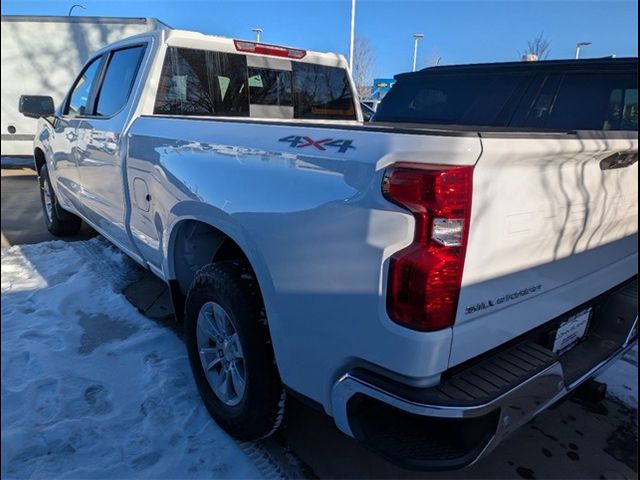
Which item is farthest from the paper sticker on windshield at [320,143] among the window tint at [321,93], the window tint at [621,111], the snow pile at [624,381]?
the window tint at [621,111]

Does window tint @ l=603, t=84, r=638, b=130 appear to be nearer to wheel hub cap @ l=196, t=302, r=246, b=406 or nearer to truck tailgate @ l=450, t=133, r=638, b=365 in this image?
truck tailgate @ l=450, t=133, r=638, b=365

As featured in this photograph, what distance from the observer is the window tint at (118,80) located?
3486mm

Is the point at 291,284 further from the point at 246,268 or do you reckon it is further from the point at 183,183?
the point at 183,183

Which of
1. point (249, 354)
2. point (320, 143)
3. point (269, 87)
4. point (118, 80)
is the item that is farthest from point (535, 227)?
point (118, 80)

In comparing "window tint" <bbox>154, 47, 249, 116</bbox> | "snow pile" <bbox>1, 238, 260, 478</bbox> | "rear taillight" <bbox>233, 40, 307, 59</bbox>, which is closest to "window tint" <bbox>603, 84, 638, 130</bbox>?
"rear taillight" <bbox>233, 40, 307, 59</bbox>

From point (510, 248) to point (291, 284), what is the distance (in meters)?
0.81

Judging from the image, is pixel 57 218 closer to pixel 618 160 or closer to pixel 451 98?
pixel 451 98

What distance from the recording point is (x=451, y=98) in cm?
508

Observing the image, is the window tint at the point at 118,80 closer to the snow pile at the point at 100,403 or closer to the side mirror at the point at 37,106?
the side mirror at the point at 37,106

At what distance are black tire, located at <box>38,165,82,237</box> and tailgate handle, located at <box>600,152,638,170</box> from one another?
5230 millimetres

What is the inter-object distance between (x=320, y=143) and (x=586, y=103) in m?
3.78

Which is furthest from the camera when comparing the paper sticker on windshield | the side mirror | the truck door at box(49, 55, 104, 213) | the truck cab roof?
the truck door at box(49, 55, 104, 213)

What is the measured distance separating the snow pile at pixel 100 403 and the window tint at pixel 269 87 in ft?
6.73

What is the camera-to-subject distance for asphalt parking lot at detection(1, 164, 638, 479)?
91.3 inches
